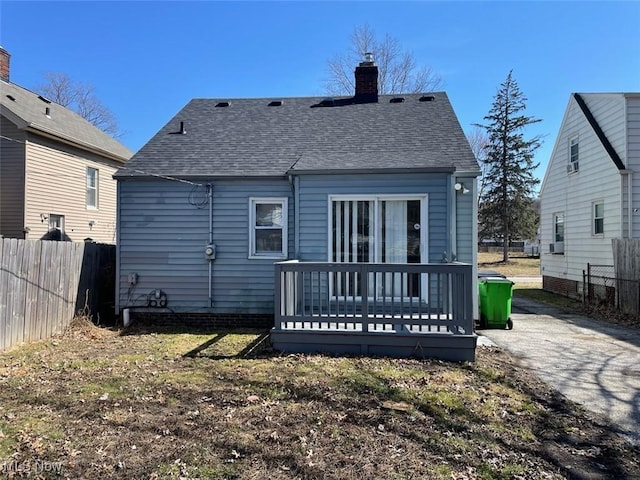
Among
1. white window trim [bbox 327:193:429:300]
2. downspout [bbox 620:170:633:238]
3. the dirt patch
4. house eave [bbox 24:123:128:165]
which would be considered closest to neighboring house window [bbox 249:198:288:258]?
white window trim [bbox 327:193:429:300]

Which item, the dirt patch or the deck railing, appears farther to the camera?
the deck railing

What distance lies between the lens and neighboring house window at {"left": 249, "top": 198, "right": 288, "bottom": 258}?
27.4ft

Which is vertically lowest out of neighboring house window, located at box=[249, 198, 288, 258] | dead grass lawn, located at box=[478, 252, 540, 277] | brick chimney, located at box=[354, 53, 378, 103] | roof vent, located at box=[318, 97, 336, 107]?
dead grass lawn, located at box=[478, 252, 540, 277]

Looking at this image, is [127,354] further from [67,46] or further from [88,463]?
[67,46]

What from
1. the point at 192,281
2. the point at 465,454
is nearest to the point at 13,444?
the point at 465,454

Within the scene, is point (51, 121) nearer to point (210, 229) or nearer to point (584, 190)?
point (210, 229)

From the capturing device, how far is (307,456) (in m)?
3.17

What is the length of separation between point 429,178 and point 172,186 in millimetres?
5165

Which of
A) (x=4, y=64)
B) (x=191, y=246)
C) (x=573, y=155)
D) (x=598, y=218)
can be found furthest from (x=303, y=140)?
(x=4, y=64)

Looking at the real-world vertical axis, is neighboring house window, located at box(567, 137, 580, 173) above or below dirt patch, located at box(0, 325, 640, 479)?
above

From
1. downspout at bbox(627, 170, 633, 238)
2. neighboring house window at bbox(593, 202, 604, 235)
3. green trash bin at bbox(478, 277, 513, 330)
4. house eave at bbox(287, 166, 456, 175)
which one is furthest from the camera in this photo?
neighboring house window at bbox(593, 202, 604, 235)

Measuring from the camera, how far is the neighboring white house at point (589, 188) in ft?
34.9

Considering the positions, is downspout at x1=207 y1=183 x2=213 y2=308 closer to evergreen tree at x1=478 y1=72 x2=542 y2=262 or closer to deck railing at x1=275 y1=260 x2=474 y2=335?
deck railing at x1=275 y1=260 x2=474 y2=335

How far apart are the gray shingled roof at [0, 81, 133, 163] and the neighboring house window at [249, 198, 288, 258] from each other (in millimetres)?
9138
